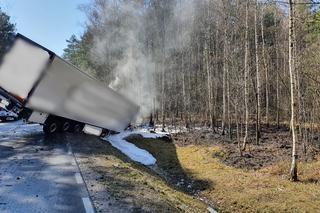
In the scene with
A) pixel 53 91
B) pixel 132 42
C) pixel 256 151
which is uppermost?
pixel 132 42

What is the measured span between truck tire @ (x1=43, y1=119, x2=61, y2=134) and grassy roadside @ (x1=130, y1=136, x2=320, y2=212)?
220 inches

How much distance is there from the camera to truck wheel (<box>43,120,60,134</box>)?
21438 millimetres

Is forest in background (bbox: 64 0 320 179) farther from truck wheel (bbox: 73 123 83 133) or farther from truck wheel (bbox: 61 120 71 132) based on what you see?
truck wheel (bbox: 61 120 71 132)

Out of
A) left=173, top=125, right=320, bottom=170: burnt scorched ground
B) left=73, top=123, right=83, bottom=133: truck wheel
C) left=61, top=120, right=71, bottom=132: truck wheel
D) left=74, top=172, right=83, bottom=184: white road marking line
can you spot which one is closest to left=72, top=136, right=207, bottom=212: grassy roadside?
left=74, top=172, right=83, bottom=184: white road marking line

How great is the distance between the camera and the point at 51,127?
2167 cm

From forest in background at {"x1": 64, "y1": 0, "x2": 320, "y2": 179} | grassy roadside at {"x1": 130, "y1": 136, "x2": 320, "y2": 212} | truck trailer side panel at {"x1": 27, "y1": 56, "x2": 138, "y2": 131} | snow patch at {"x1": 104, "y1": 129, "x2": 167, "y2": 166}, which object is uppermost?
forest in background at {"x1": 64, "y1": 0, "x2": 320, "y2": 179}

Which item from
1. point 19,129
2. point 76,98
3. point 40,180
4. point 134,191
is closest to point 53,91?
point 76,98

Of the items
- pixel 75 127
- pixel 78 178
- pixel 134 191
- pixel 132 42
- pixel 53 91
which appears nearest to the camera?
pixel 134 191

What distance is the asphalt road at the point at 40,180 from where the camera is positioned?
8156mm

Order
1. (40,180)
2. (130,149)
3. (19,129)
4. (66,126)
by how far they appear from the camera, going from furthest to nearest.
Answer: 1. (19,129)
2. (66,126)
3. (130,149)
4. (40,180)

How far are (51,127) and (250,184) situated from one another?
1134 cm

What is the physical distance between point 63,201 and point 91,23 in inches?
1617

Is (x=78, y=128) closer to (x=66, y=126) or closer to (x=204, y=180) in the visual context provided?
(x=66, y=126)

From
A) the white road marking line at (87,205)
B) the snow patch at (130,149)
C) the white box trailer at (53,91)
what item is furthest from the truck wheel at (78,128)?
the white road marking line at (87,205)
